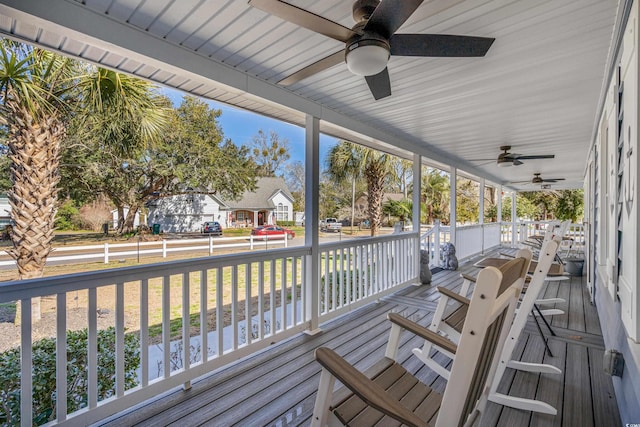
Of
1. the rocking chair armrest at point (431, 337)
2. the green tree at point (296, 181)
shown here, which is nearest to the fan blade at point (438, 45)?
the rocking chair armrest at point (431, 337)

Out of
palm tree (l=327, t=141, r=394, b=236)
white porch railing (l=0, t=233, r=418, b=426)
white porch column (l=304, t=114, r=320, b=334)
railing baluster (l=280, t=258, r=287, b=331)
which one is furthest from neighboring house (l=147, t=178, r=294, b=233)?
palm tree (l=327, t=141, r=394, b=236)

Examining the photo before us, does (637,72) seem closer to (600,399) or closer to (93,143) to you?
(600,399)

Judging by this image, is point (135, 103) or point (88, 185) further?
point (135, 103)

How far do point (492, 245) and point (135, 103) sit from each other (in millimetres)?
9841

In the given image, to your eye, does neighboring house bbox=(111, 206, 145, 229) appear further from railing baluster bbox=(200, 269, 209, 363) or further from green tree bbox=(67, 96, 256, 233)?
railing baluster bbox=(200, 269, 209, 363)

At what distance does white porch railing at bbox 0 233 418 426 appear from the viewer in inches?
65.7

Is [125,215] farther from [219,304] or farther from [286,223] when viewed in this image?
[286,223]

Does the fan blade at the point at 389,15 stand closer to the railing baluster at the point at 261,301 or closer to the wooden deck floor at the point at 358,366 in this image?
the railing baluster at the point at 261,301

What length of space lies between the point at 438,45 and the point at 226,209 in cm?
194

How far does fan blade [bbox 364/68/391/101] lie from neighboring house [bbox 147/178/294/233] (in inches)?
53.9

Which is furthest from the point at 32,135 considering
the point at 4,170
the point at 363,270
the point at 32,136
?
the point at 363,270

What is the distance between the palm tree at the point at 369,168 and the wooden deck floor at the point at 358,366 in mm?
2451

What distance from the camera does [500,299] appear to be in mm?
974

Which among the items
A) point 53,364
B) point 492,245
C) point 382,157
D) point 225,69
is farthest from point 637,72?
point 492,245
